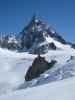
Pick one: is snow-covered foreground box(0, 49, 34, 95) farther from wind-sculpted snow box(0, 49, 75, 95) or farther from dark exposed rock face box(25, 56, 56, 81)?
dark exposed rock face box(25, 56, 56, 81)

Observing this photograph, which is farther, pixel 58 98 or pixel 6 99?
pixel 6 99

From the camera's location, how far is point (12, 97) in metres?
11.2

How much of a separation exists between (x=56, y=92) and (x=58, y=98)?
4.03ft

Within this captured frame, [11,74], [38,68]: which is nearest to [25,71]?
[11,74]

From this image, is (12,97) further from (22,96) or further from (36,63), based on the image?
(36,63)

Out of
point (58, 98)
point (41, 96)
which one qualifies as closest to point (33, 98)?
point (41, 96)

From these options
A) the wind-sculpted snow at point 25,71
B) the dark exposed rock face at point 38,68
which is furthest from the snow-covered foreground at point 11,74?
the dark exposed rock face at point 38,68

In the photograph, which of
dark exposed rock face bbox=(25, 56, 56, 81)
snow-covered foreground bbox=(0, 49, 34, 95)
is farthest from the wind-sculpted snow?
dark exposed rock face bbox=(25, 56, 56, 81)

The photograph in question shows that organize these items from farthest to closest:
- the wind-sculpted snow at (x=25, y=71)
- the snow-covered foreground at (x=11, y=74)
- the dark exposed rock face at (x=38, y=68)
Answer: the dark exposed rock face at (x=38, y=68) < the snow-covered foreground at (x=11, y=74) < the wind-sculpted snow at (x=25, y=71)

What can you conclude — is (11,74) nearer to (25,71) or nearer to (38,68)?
(25,71)

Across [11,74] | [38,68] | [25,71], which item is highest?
[38,68]

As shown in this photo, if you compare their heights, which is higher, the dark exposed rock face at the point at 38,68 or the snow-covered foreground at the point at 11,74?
the dark exposed rock face at the point at 38,68

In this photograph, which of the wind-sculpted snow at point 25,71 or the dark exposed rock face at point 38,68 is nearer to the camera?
the wind-sculpted snow at point 25,71

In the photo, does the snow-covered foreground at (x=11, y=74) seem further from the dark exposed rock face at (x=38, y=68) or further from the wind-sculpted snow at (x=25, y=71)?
the dark exposed rock face at (x=38, y=68)
